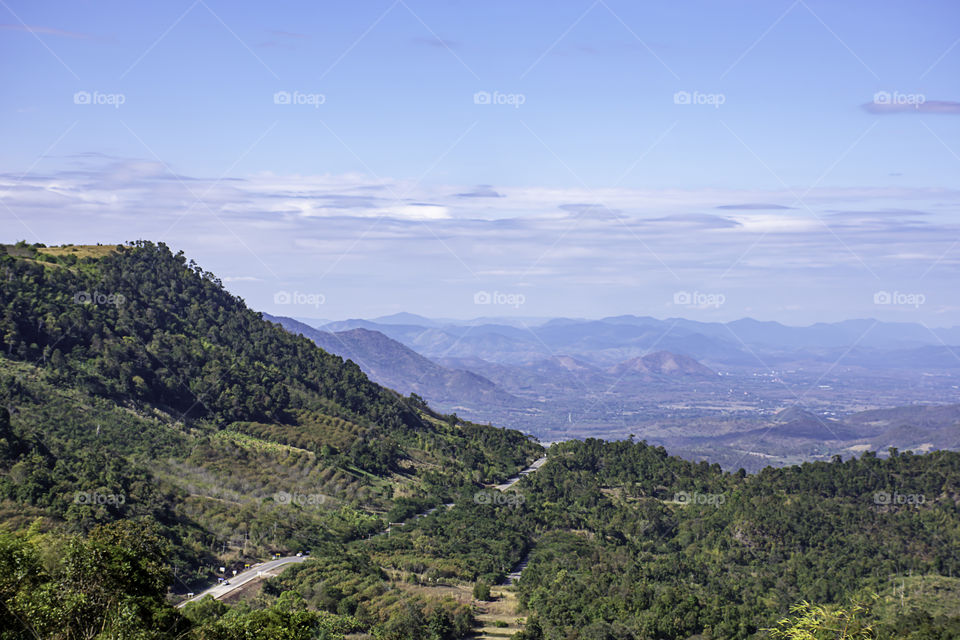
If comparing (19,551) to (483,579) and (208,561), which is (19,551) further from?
(483,579)

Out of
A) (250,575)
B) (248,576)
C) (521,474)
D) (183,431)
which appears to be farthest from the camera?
(521,474)

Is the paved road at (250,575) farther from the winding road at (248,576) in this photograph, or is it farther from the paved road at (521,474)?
the paved road at (521,474)

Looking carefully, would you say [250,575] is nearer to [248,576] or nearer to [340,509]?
[248,576]

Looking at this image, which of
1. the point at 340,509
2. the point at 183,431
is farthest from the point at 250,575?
the point at 183,431

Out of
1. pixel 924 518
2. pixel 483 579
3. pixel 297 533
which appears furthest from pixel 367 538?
pixel 924 518

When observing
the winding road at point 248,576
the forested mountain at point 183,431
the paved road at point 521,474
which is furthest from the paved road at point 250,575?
the paved road at point 521,474

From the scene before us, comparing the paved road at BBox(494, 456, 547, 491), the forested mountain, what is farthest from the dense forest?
the paved road at BBox(494, 456, 547, 491)
